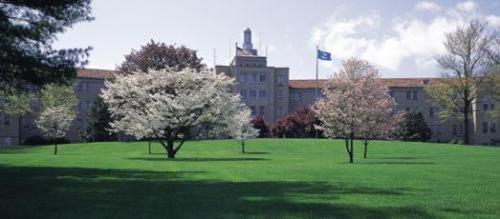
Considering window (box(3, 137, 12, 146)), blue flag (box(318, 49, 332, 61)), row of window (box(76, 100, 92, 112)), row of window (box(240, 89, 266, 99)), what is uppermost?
blue flag (box(318, 49, 332, 61))

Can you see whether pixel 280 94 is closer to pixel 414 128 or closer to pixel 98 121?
pixel 414 128

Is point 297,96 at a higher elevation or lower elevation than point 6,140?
higher

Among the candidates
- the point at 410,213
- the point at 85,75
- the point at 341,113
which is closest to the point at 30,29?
the point at 410,213

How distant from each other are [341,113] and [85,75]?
65748mm

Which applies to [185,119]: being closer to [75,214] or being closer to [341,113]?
[341,113]

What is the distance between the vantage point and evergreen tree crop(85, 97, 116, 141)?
72.3 m

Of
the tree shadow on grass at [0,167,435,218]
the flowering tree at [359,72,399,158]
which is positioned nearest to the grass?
the tree shadow on grass at [0,167,435,218]

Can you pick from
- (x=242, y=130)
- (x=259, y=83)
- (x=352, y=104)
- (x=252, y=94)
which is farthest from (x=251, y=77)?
(x=352, y=104)

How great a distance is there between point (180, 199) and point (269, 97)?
87012mm

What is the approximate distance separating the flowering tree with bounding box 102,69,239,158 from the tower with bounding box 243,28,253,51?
65255 mm

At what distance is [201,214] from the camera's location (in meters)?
11.2

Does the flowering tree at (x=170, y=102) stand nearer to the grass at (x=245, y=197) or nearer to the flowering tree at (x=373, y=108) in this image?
the flowering tree at (x=373, y=108)

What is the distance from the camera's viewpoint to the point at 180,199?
13516mm

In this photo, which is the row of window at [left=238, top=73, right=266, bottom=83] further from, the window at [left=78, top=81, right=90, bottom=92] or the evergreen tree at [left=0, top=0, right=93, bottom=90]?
the evergreen tree at [left=0, top=0, right=93, bottom=90]
